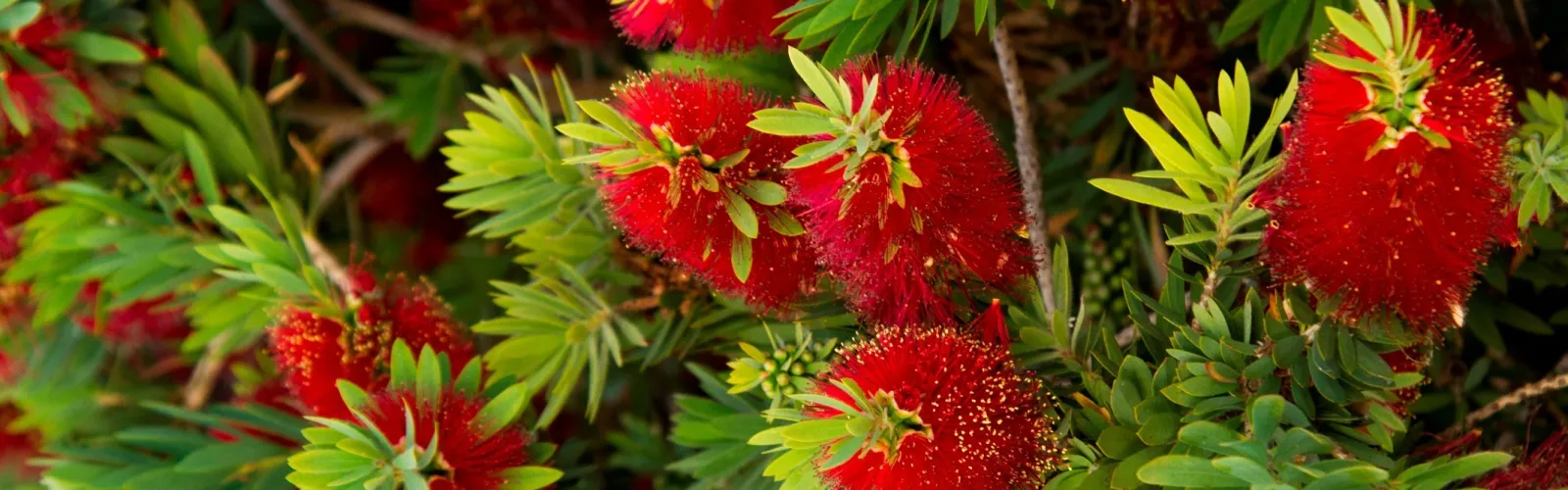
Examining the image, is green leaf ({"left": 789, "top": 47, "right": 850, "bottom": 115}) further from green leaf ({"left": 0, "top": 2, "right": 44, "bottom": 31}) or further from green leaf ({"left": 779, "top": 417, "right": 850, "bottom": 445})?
green leaf ({"left": 0, "top": 2, "right": 44, "bottom": 31})

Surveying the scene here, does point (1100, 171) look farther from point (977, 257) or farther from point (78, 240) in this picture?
point (78, 240)

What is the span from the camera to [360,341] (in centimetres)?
67

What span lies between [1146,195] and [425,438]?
379mm

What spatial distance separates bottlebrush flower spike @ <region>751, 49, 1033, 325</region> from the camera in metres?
0.45

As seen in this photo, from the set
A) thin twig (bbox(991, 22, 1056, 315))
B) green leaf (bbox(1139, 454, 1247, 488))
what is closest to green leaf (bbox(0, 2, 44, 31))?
thin twig (bbox(991, 22, 1056, 315))

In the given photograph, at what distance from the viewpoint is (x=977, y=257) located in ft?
1.65

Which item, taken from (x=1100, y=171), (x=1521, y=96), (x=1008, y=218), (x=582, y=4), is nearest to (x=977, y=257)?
(x=1008, y=218)

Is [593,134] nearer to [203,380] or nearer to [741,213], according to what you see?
[741,213]

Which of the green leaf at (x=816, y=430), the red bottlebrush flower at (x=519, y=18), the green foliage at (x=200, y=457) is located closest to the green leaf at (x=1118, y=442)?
the green leaf at (x=816, y=430)

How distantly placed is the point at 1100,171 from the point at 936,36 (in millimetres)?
138

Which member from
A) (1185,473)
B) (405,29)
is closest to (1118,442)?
(1185,473)

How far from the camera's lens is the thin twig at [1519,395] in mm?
546

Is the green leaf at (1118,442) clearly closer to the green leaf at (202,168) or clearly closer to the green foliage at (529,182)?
the green foliage at (529,182)

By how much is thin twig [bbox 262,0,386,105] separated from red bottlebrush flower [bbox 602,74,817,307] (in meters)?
0.56
